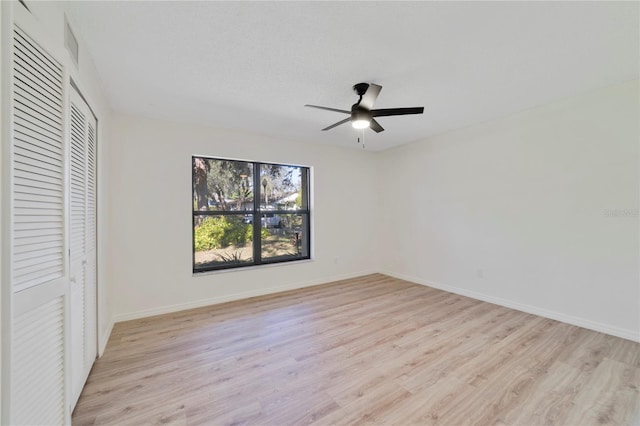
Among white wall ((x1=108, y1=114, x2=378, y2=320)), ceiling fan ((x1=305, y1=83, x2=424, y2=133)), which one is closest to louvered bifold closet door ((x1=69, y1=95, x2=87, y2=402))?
white wall ((x1=108, y1=114, x2=378, y2=320))

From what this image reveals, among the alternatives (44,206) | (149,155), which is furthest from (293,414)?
(149,155)

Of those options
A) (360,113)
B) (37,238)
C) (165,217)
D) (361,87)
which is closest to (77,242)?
(37,238)

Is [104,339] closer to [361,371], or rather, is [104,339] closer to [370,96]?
[361,371]

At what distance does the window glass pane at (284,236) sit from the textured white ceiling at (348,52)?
1847 mm

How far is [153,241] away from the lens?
329cm

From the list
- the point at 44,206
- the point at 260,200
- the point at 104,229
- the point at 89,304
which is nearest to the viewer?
the point at 44,206

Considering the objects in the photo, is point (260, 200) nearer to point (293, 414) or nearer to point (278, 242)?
point (278, 242)

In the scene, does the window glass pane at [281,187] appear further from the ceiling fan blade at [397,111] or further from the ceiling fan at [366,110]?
the ceiling fan blade at [397,111]

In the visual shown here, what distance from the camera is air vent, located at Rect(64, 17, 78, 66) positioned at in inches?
61.2

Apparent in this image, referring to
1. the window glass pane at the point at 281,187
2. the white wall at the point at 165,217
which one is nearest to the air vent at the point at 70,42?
the white wall at the point at 165,217

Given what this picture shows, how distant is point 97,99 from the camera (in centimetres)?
233

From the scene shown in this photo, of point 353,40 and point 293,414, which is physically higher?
point 353,40

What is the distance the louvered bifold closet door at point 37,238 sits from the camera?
100cm

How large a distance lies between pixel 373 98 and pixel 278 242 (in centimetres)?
283
